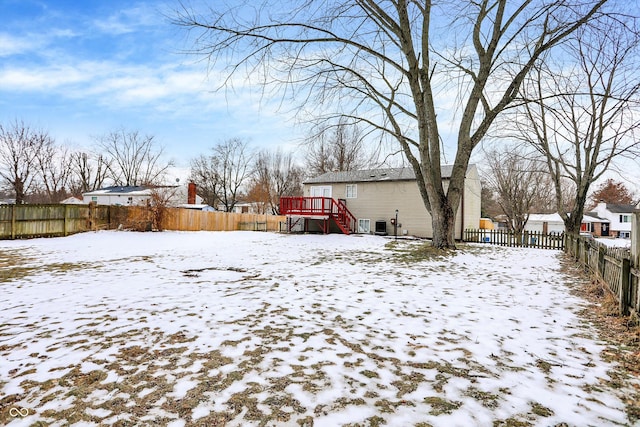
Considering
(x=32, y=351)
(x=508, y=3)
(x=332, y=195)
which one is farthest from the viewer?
(x=332, y=195)

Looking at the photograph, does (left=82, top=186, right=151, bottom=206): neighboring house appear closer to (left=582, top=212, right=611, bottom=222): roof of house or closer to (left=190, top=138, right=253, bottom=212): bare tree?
(left=190, top=138, right=253, bottom=212): bare tree

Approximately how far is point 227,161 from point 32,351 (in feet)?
145

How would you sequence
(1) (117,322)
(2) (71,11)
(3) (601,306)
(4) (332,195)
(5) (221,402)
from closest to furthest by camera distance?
1. (5) (221,402)
2. (1) (117,322)
3. (3) (601,306)
4. (2) (71,11)
5. (4) (332,195)

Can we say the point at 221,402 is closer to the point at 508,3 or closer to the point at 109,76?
the point at 508,3

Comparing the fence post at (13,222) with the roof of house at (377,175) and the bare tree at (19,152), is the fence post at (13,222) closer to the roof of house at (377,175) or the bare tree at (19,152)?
the roof of house at (377,175)

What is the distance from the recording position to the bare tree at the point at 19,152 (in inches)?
1254

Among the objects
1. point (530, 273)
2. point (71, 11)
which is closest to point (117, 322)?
point (530, 273)

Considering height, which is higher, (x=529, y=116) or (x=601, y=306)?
(x=529, y=116)

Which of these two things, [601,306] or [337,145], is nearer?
[601,306]

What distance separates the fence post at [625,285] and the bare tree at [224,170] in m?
43.0

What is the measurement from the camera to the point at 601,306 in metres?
5.21

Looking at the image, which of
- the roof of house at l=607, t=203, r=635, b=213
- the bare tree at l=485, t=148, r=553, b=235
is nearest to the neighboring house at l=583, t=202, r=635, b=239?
the roof of house at l=607, t=203, r=635, b=213

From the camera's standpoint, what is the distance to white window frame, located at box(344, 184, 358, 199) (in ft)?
76.0

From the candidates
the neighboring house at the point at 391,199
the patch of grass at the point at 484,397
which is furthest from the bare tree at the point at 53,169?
the patch of grass at the point at 484,397
